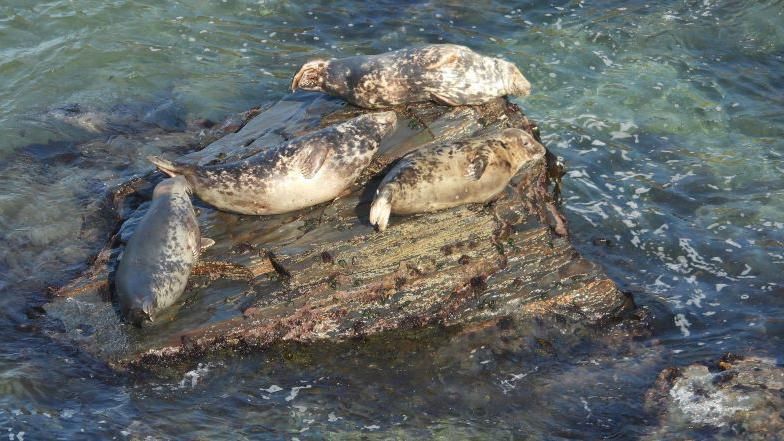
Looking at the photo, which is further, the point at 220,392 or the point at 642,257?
the point at 642,257

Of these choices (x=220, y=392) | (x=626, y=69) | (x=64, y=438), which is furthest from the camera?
(x=626, y=69)

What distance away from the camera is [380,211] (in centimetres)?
679

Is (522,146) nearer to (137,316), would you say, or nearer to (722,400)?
(722,400)

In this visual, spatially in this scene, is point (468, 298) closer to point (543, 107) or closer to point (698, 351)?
point (698, 351)

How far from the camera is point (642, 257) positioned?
27.2ft

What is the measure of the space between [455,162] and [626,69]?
18.3ft

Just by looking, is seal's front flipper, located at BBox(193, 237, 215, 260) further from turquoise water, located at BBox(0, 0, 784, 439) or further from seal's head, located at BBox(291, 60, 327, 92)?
seal's head, located at BBox(291, 60, 327, 92)

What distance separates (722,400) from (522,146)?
2.59 metres

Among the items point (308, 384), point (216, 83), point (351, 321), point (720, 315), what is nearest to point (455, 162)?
point (351, 321)

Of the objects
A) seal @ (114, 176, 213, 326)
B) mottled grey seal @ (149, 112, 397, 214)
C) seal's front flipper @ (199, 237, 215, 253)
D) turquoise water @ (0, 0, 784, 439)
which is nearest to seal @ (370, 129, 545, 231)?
mottled grey seal @ (149, 112, 397, 214)

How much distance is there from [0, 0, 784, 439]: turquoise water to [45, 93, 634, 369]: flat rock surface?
0.20 m

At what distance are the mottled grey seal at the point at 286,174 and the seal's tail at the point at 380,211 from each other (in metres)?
0.51

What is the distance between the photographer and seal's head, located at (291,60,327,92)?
8398mm

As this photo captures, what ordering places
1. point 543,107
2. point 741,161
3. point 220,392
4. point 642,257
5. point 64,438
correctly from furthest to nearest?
1. point 543,107
2. point 741,161
3. point 642,257
4. point 220,392
5. point 64,438
